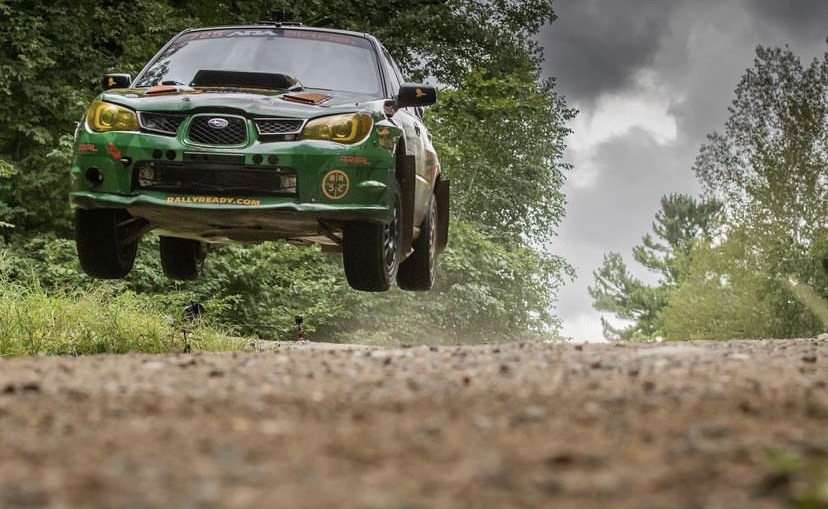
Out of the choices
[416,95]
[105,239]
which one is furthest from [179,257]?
[416,95]

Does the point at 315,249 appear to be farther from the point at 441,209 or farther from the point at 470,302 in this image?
the point at 441,209

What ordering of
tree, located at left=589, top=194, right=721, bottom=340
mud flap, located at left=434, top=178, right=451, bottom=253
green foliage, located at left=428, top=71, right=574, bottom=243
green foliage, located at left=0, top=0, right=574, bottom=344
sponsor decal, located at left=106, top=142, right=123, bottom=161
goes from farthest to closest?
tree, located at left=589, top=194, right=721, bottom=340, green foliage, located at left=428, top=71, right=574, bottom=243, green foliage, located at left=0, top=0, right=574, bottom=344, mud flap, located at left=434, top=178, right=451, bottom=253, sponsor decal, located at left=106, top=142, right=123, bottom=161

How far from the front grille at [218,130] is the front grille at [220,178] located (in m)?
0.15

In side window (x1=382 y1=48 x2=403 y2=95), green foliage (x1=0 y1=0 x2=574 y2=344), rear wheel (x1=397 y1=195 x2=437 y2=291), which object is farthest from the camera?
green foliage (x1=0 y1=0 x2=574 y2=344)

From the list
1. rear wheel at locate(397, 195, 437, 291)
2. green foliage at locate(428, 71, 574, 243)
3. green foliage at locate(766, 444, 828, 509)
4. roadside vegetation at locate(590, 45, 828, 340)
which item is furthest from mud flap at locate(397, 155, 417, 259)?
roadside vegetation at locate(590, 45, 828, 340)

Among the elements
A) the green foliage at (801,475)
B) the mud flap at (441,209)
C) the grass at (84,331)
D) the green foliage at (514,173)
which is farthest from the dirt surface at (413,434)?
the green foliage at (514,173)

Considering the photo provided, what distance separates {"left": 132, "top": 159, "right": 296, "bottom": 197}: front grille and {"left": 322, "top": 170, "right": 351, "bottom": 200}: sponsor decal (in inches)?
8.7

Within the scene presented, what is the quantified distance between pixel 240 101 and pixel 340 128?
691 mm

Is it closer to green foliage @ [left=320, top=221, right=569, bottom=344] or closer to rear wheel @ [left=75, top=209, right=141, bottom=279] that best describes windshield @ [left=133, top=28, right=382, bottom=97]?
rear wheel @ [left=75, top=209, right=141, bottom=279]

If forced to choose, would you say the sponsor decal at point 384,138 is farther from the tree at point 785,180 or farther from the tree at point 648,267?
the tree at point 648,267

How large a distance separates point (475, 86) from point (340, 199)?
1746 centimetres

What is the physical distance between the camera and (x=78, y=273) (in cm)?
1777

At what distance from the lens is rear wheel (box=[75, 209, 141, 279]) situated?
8.88m

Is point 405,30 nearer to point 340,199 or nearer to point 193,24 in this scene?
point 193,24
